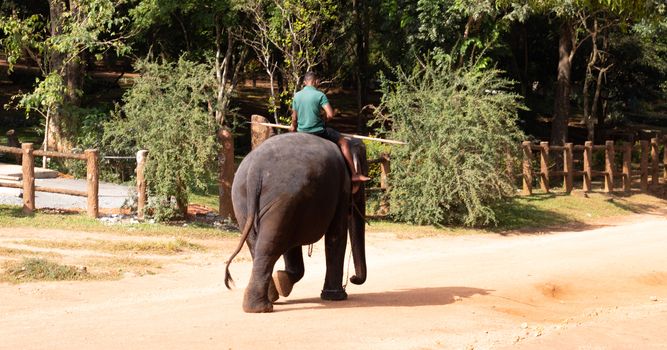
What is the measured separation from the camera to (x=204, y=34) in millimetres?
32719

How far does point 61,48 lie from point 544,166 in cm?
1246

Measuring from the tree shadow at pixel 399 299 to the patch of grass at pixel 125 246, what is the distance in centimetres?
539

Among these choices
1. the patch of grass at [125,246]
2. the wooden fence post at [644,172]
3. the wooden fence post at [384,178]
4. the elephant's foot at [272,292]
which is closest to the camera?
the elephant's foot at [272,292]

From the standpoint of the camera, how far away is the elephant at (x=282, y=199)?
1090 cm

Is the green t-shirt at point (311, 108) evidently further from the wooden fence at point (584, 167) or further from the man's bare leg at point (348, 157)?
the wooden fence at point (584, 167)

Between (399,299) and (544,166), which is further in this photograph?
(544,166)

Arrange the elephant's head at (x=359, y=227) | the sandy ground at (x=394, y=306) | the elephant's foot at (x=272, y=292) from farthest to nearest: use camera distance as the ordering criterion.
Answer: the elephant's head at (x=359, y=227)
the elephant's foot at (x=272, y=292)
the sandy ground at (x=394, y=306)

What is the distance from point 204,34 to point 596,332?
2365 cm

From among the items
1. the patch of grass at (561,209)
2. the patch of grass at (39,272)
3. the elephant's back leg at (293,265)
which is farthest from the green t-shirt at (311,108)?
the patch of grass at (561,209)

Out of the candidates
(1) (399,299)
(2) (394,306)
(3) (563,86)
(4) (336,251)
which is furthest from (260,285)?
(3) (563,86)

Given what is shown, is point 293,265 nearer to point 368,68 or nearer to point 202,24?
point 202,24

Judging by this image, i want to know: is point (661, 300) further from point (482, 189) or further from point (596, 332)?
point (482, 189)

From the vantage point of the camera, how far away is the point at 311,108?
38.9 ft

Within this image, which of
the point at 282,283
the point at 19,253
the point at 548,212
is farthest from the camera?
the point at 548,212
